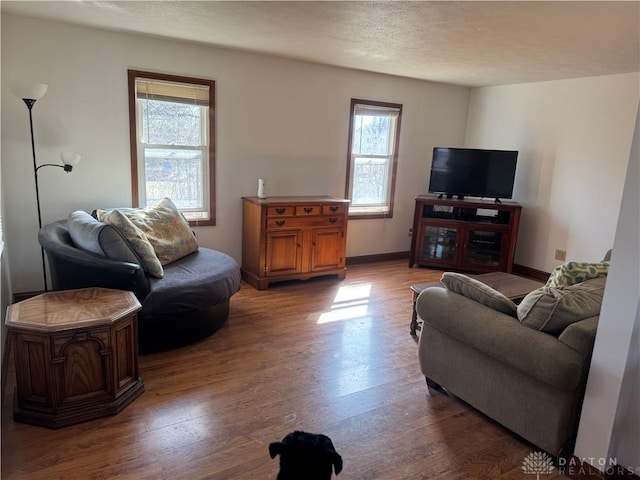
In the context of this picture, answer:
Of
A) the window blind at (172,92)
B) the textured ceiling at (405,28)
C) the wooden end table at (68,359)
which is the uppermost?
the textured ceiling at (405,28)

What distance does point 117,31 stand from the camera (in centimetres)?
364

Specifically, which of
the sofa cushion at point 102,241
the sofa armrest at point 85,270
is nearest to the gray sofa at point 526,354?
the sofa armrest at point 85,270

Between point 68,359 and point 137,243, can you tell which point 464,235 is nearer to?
point 137,243

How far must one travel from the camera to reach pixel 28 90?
2961mm

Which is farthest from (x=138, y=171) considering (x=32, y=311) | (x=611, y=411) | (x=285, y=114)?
(x=611, y=411)

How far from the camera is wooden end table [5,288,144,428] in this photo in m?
2.07

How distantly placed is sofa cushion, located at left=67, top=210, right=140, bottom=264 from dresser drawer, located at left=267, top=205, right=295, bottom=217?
4.99ft

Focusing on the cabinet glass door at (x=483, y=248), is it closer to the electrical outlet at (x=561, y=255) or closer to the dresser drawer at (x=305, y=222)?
the electrical outlet at (x=561, y=255)

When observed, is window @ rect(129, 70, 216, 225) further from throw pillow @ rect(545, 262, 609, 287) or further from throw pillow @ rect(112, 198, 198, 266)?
throw pillow @ rect(545, 262, 609, 287)

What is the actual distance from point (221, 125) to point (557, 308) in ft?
11.1

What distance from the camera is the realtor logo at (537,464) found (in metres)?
1.98

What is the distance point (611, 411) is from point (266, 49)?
375 cm

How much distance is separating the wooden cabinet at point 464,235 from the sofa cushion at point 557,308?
9.99ft

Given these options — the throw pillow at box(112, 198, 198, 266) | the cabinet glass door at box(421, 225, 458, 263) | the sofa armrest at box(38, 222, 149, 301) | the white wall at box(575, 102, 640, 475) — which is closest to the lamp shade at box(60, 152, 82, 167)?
the throw pillow at box(112, 198, 198, 266)
